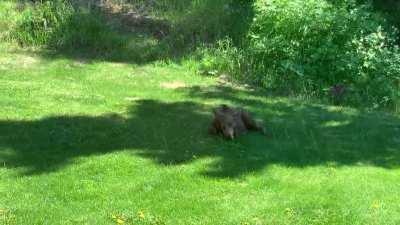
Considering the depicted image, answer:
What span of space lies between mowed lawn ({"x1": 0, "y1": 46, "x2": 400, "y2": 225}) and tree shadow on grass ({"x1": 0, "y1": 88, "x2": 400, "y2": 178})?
18mm

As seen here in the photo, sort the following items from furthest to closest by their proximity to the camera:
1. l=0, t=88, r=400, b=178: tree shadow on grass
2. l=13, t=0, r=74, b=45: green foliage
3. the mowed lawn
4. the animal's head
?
l=13, t=0, r=74, b=45: green foliage < the animal's head < l=0, t=88, r=400, b=178: tree shadow on grass < the mowed lawn

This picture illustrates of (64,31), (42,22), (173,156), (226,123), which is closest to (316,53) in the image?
(226,123)

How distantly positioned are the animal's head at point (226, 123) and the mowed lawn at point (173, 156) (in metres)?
0.19

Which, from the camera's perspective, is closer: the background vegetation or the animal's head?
the animal's head

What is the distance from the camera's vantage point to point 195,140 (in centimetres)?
1008

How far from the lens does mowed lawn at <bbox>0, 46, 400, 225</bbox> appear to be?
25.1 ft

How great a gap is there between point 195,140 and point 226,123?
0.54 m

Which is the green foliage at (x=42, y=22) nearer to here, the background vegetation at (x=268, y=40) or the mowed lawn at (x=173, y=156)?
the background vegetation at (x=268, y=40)

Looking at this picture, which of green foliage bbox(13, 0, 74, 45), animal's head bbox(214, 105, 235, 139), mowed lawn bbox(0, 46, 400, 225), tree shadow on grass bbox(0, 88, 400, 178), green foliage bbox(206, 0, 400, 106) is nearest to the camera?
mowed lawn bbox(0, 46, 400, 225)

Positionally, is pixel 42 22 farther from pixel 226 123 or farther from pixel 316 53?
pixel 226 123

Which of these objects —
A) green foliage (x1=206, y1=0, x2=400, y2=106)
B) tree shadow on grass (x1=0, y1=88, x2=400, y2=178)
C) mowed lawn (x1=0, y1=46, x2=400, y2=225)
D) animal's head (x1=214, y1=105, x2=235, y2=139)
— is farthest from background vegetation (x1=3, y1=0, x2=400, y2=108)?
animal's head (x1=214, y1=105, x2=235, y2=139)

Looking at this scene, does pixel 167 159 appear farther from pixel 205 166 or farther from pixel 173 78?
pixel 173 78

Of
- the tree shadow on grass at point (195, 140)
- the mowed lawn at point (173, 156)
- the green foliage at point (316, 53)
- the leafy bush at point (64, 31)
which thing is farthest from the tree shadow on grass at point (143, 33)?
the tree shadow on grass at point (195, 140)

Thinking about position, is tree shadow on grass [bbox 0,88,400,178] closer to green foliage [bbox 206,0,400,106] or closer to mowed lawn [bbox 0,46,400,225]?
mowed lawn [bbox 0,46,400,225]
